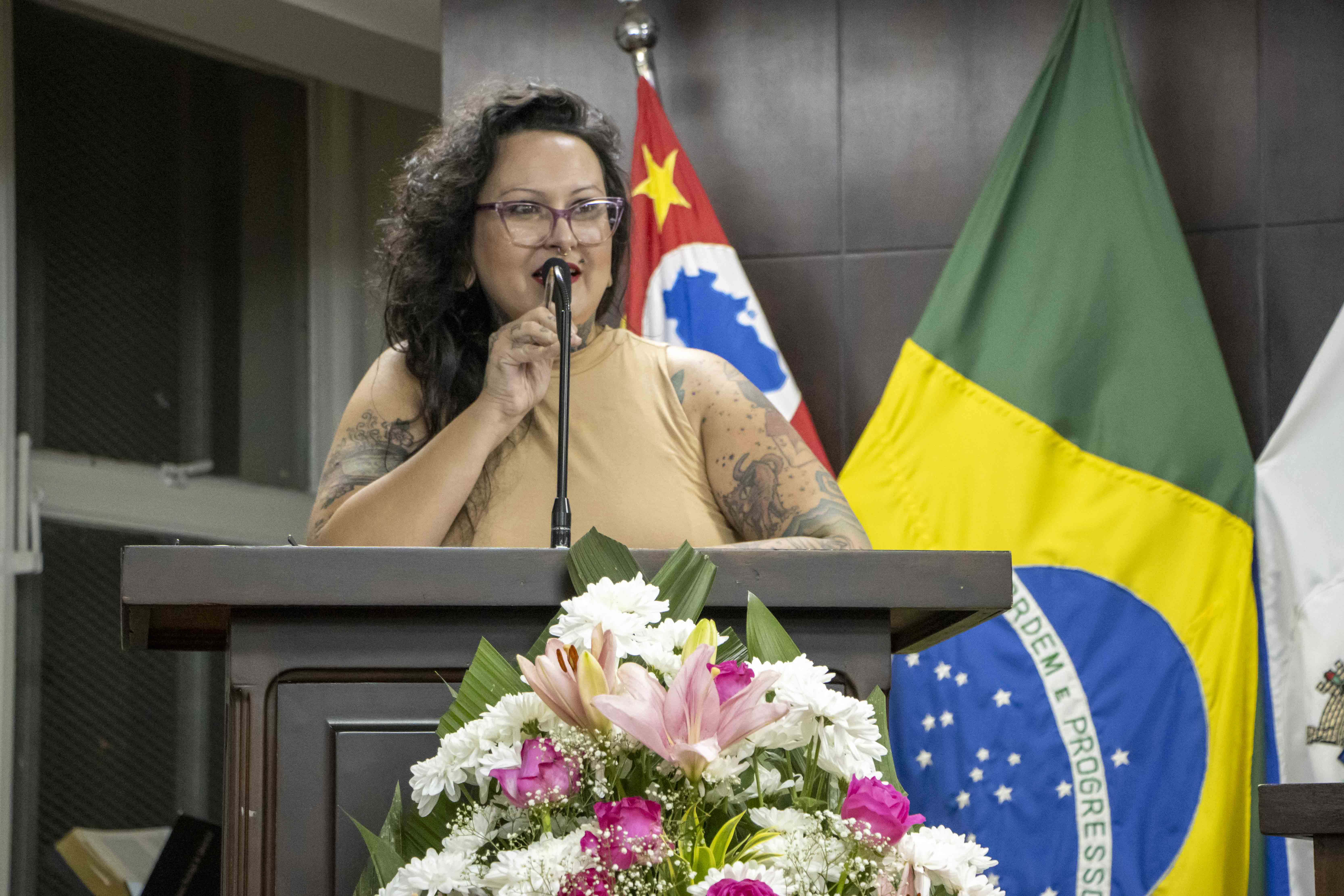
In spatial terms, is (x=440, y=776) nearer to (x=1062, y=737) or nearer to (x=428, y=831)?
A: (x=428, y=831)

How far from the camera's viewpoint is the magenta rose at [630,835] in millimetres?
829

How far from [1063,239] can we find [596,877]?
7.21 feet

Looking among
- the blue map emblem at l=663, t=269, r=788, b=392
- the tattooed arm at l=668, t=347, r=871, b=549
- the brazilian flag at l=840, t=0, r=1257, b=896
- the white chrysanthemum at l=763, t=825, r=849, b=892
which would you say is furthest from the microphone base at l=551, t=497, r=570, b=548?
the blue map emblem at l=663, t=269, r=788, b=392

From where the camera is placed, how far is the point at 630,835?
83cm

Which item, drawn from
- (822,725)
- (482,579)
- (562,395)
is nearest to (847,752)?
(822,725)

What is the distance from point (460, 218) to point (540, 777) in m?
1.05

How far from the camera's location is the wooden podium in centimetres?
111

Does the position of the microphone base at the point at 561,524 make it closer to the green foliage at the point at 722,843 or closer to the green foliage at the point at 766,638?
the green foliage at the point at 766,638

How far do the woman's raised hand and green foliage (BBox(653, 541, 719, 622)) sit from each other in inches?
16.2

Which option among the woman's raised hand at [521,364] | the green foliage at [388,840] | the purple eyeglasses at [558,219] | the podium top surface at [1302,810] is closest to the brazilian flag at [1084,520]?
the podium top surface at [1302,810]

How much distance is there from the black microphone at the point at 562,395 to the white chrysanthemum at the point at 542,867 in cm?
36

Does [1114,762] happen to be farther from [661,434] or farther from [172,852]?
[172,852]

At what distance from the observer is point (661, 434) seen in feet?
5.47

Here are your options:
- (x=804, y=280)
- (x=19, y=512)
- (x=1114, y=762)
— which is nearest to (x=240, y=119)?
(x=19, y=512)
